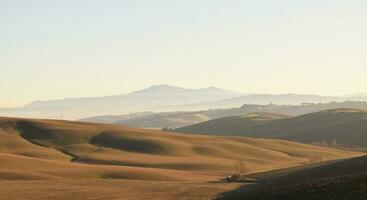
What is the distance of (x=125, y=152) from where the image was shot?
393ft

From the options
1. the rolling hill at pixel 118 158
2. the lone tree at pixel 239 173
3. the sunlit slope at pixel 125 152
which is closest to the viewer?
the rolling hill at pixel 118 158

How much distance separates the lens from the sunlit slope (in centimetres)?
8450

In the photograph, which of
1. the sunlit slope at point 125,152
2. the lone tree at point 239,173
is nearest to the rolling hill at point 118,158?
the sunlit slope at point 125,152

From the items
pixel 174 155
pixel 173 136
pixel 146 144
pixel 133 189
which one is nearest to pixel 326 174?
pixel 133 189

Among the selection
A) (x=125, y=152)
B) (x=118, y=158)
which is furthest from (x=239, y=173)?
(x=125, y=152)

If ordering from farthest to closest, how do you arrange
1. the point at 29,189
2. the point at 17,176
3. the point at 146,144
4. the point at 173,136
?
the point at 173,136 → the point at 146,144 → the point at 17,176 → the point at 29,189

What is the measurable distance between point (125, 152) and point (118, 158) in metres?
11.1

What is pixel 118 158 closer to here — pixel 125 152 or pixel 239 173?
pixel 125 152

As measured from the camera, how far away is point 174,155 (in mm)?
117812

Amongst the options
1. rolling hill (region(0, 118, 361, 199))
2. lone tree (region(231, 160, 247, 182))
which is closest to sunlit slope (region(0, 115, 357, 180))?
rolling hill (region(0, 118, 361, 199))

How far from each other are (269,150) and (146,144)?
26748 mm

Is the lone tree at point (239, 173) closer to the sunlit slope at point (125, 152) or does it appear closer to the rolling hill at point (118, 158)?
the sunlit slope at point (125, 152)

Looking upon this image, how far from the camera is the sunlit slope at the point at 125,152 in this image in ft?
277

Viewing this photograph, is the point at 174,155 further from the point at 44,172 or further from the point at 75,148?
the point at 44,172
